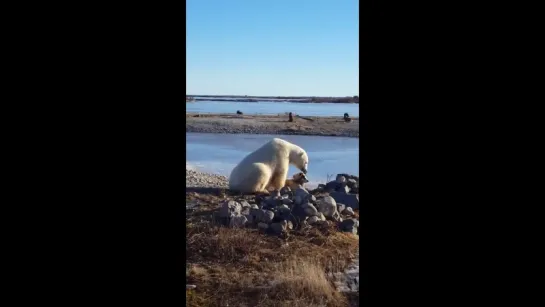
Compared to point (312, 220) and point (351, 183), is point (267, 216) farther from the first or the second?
point (351, 183)

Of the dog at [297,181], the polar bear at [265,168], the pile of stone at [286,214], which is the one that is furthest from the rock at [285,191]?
the dog at [297,181]

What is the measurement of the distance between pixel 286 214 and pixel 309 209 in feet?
0.94

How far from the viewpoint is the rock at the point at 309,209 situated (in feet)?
19.9

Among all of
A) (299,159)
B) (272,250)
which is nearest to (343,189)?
(299,159)

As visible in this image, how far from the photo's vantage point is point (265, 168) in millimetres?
7707

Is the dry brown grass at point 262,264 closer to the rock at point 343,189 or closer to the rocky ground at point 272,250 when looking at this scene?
the rocky ground at point 272,250

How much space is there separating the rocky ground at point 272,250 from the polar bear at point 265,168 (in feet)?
0.77

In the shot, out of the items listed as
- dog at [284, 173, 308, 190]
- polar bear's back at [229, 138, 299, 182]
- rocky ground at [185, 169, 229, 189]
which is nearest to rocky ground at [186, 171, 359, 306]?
polar bear's back at [229, 138, 299, 182]
